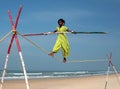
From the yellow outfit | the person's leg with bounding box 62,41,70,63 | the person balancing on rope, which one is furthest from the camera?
the person's leg with bounding box 62,41,70,63

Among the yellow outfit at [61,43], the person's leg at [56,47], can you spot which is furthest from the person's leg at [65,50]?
the person's leg at [56,47]

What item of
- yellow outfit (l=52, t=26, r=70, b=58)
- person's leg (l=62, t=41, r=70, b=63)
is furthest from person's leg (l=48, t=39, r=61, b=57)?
person's leg (l=62, t=41, r=70, b=63)

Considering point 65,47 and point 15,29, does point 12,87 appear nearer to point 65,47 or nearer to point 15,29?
point 65,47

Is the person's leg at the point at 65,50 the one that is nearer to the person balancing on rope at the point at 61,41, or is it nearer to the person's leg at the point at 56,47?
the person balancing on rope at the point at 61,41

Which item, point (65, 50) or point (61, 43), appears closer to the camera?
point (61, 43)

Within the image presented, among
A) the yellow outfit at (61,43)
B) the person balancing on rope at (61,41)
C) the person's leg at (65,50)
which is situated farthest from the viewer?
the person's leg at (65,50)

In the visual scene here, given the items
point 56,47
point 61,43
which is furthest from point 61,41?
point 56,47

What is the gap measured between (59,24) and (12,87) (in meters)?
10.8

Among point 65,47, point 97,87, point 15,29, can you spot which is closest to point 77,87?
point 97,87

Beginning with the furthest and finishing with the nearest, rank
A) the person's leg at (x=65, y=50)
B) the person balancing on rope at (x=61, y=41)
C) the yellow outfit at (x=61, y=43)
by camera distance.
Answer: the person's leg at (x=65, y=50) → the yellow outfit at (x=61, y=43) → the person balancing on rope at (x=61, y=41)

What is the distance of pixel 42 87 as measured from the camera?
71.7 ft

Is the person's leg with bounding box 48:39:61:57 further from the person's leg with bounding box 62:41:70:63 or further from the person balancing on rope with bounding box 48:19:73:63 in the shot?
the person's leg with bounding box 62:41:70:63

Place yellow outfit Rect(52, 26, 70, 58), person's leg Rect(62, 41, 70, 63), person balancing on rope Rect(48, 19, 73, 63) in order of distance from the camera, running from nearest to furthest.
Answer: person balancing on rope Rect(48, 19, 73, 63) < yellow outfit Rect(52, 26, 70, 58) < person's leg Rect(62, 41, 70, 63)

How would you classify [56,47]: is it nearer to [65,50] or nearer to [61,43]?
[61,43]
